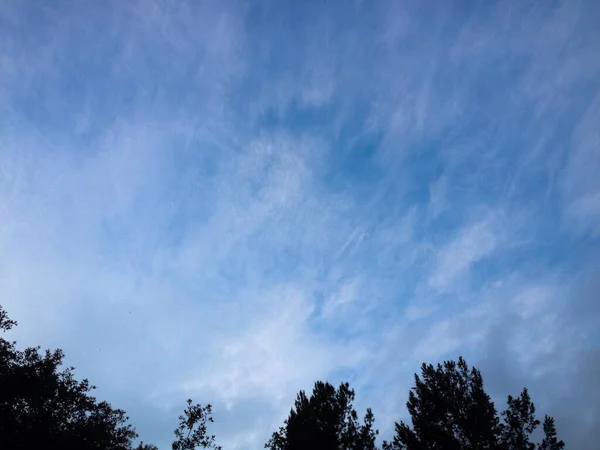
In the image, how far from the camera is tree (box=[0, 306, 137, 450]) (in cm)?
3434

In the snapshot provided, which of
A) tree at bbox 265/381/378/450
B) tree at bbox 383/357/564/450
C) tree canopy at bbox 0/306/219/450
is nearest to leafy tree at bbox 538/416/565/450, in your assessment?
tree at bbox 383/357/564/450

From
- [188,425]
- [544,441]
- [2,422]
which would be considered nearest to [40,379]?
[2,422]

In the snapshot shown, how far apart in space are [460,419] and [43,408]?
44.6 metres

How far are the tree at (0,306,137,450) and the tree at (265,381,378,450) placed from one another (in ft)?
69.0

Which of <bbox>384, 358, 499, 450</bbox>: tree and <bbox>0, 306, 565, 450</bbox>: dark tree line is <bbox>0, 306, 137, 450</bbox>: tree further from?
<bbox>384, 358, 499, 450</bbox>: tree

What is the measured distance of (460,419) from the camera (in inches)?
1336

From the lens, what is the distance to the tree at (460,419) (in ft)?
108

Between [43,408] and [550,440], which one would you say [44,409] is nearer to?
[43,408]

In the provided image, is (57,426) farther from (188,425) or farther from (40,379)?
(188,425)

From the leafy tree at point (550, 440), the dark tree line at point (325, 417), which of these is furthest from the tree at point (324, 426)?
the leafy tree at point (550, 440)

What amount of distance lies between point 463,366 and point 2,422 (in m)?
47.1

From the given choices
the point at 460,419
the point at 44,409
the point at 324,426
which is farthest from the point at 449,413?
the point at 44,409

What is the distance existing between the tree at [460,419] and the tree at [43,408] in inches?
1329

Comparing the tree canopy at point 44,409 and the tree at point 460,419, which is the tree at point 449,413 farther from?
the tree canopy at point 44,409
